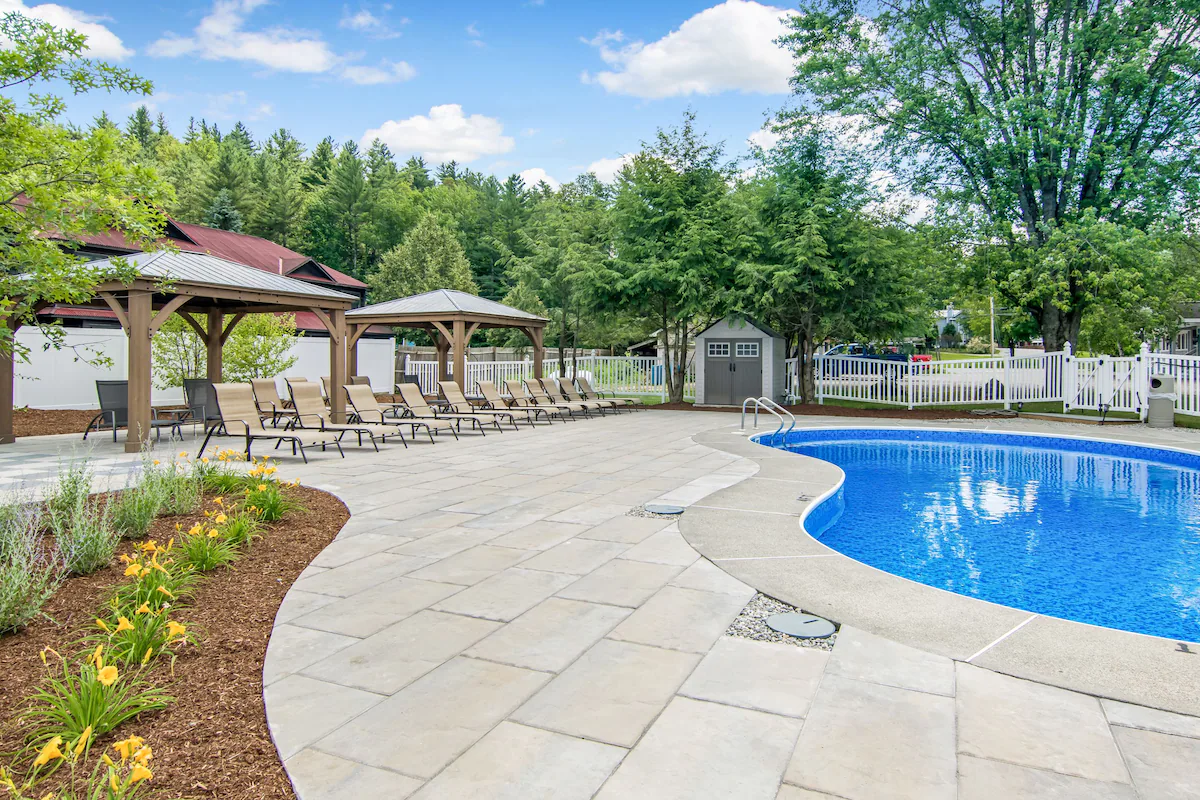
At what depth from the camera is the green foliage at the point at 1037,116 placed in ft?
54.8

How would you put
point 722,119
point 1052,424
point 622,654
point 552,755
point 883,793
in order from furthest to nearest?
point 722,119
point 1052,424
point 622,654
point 552,755
point 883,793

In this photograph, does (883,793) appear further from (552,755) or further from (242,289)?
(242,289)

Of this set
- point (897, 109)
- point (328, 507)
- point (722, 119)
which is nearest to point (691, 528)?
point (328, 507)

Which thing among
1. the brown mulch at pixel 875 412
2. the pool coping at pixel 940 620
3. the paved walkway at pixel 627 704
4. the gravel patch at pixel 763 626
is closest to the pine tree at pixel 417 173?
the brown mulch at pixel 875 412

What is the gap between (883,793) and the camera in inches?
89.1

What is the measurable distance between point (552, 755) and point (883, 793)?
107 cm

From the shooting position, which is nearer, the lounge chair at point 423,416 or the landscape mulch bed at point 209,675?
the landscape mulch bed at point 209,675

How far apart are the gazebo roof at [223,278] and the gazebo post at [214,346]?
1.37 m

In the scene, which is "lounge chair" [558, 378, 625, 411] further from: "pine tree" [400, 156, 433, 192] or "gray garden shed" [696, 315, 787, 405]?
"pine tree" [400, 156, 433, 192]

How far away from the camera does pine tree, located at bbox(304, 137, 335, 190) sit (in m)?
50.2

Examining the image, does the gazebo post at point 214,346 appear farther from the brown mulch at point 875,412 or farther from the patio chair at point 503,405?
the brown mulch at point 875,412

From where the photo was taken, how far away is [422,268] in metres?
34.8

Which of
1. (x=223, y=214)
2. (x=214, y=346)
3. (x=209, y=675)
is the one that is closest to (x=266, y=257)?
(x=223, y=214)

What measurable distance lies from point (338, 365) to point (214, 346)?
288 centimetres
